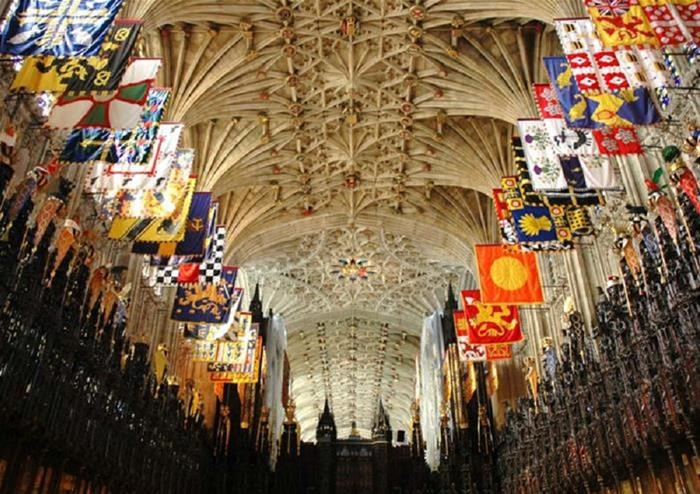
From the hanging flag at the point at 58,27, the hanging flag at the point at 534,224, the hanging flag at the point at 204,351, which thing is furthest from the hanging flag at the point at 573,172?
the hanging flag at the point at 204,351

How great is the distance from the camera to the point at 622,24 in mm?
8250

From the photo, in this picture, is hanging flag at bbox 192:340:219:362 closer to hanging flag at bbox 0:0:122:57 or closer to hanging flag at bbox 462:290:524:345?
hanging flag at bbox 462:290:524:345

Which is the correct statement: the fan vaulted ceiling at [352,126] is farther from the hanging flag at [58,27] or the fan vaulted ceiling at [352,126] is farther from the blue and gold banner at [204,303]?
the blue and gold banner at [204,303]

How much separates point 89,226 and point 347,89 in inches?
394

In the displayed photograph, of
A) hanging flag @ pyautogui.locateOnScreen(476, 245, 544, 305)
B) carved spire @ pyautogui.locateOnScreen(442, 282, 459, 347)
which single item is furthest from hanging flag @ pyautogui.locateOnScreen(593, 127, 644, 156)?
carved spire @ pyautogui.locateOnScreen(442, 282, 459, 347)

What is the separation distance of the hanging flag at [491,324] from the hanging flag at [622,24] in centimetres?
1022

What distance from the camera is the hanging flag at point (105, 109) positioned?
870 cm

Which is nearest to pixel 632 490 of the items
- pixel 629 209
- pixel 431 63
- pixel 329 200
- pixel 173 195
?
pixel 629 209

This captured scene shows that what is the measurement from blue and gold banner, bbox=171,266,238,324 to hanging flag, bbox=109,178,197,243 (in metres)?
3.60

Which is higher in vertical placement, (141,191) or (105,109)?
(141,191)

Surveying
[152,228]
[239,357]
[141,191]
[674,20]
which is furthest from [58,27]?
[239,357]

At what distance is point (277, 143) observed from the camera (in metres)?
21.3

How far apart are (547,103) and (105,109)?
329 inches

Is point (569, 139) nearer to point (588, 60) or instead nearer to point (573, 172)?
point (573, 172)
